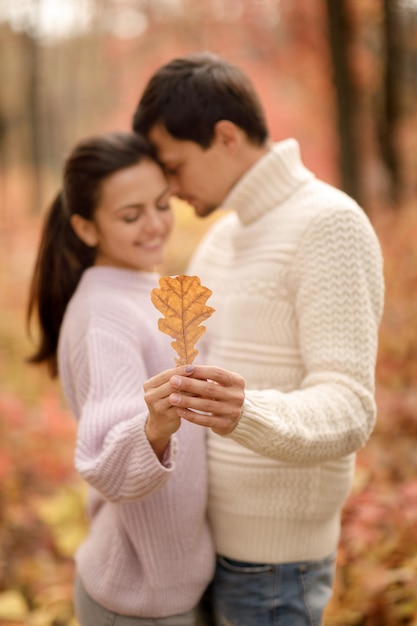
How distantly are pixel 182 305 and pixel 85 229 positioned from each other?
0.90 metres

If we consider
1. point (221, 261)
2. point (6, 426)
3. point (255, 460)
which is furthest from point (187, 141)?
point (6, 426)

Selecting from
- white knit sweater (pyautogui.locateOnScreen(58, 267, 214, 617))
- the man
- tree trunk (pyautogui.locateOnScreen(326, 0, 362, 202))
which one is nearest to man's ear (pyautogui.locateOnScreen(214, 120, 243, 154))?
the man

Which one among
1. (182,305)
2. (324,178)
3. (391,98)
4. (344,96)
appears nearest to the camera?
(182,305)

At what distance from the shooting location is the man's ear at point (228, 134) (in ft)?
6.93

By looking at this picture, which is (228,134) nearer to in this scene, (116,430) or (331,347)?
(331,347)

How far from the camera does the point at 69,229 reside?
228 centimetres

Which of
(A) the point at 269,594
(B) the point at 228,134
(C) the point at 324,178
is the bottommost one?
(C) the point at 324,178

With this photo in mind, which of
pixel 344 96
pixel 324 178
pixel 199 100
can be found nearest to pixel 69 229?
pixel 199 100

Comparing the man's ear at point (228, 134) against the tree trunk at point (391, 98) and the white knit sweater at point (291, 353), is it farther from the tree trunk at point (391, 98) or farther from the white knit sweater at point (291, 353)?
the tree trunk at point (391, 98)

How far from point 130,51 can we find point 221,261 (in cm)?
1804

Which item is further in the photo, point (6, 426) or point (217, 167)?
point (6, 426)

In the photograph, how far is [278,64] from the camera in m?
10.3

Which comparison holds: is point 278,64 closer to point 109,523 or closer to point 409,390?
point 409,390

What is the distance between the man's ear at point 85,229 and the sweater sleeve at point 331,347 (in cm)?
65
